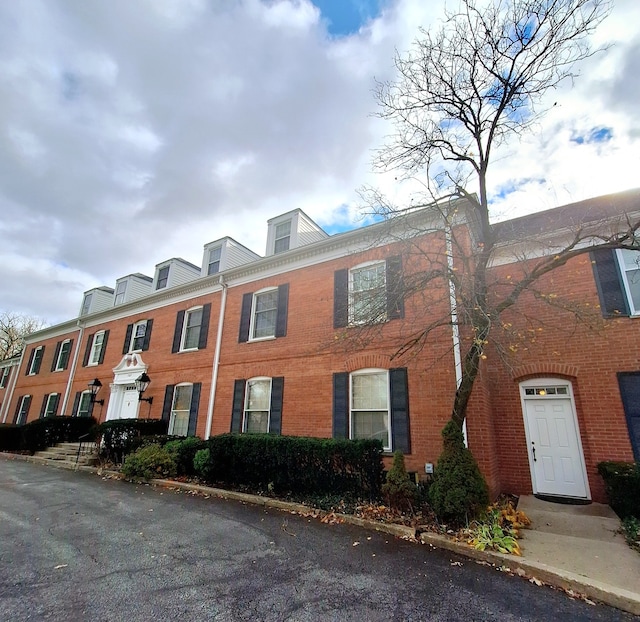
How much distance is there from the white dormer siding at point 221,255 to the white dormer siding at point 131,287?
203 inches

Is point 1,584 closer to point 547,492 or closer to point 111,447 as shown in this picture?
point 111,447

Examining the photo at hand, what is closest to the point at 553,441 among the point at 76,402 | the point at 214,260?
the point at 214,260

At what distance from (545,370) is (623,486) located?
2.48m

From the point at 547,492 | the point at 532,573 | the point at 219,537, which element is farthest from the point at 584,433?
the point at 219,537

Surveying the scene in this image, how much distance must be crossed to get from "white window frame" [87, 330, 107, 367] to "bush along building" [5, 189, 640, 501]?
474 centimetres

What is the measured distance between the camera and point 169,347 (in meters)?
13.9

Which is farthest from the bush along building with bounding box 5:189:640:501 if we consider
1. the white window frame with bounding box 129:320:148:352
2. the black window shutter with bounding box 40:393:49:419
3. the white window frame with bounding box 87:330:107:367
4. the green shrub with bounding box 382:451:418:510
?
the black window shutter with bounding box 40:393:49:419

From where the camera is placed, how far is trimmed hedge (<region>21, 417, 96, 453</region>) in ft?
45.1

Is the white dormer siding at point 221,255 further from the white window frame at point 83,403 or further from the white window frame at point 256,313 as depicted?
the white window frame at point 83,403

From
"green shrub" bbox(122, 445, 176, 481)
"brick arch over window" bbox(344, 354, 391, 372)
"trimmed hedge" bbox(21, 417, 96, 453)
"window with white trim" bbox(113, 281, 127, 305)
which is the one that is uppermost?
"window with white trim" bbox(113, 281, 127, 305)

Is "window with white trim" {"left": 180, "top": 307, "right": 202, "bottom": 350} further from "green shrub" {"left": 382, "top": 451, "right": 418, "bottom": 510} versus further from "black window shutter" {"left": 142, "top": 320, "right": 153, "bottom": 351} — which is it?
"green shrub" {"left": 382, "top": 451, "right": 418, "bottom": 510}

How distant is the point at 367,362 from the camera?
8.86m

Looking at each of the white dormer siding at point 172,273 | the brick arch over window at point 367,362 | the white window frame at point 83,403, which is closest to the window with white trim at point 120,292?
the white dormer siding at point 172,273

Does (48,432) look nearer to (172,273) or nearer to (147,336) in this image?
(147,336)
